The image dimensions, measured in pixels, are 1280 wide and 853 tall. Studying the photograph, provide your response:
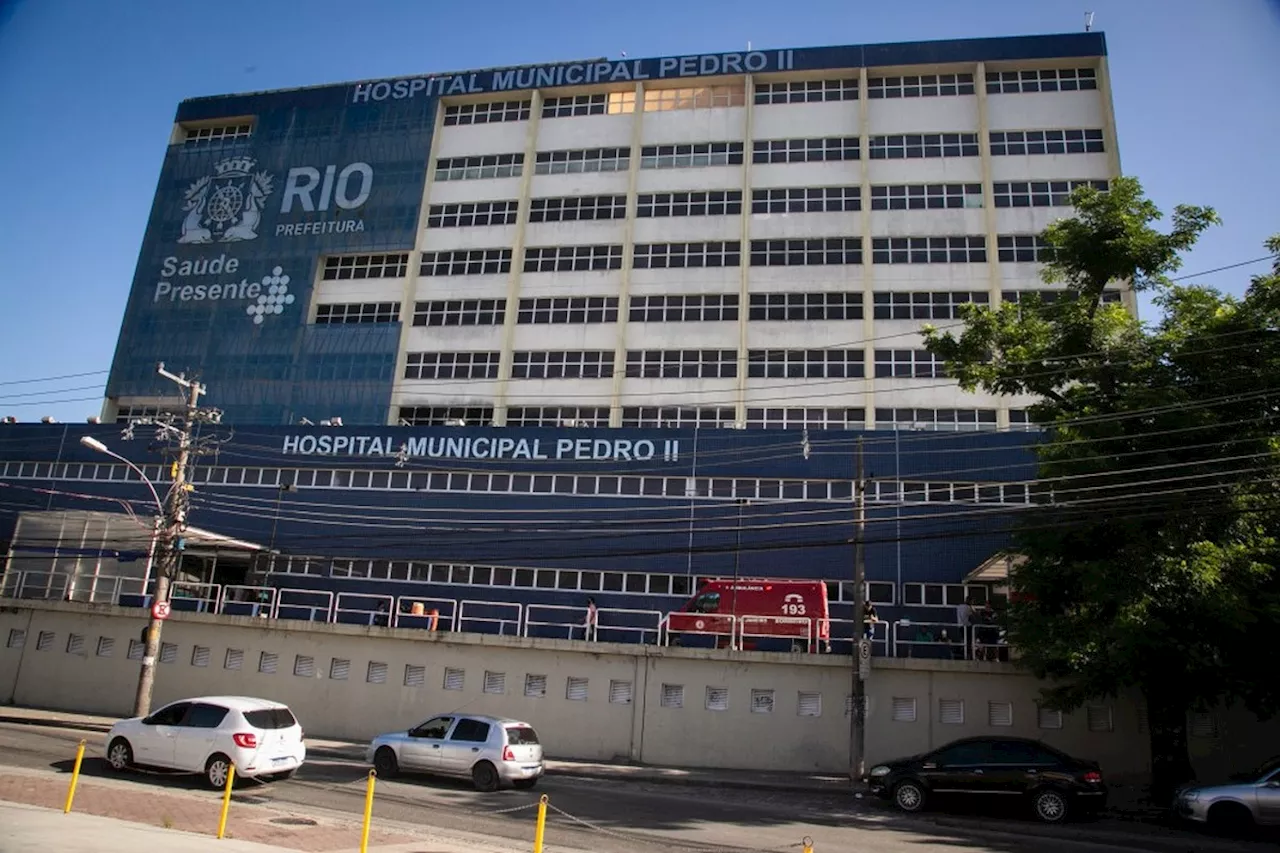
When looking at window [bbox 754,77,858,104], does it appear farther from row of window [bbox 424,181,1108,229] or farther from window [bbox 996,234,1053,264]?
window [bbox 996,234,1053,264]

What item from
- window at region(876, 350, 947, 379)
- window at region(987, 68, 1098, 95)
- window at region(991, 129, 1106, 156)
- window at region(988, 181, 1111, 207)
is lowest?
window at region(876, 350, 947, 379)

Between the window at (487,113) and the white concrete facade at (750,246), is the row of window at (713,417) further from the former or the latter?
the window at (487,113)

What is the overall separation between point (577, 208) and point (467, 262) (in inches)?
249

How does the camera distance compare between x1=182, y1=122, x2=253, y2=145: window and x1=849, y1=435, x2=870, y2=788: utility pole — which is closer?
x1=849, y1=435, x2=870, y2=788: utility pole

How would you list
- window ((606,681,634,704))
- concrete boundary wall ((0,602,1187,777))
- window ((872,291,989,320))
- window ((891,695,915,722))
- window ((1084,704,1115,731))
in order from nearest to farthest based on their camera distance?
window ((1084,704,1115,731)) < concrete boundary wall ((0,602,1187,777)) < window ((891,695,915,722)) < window ((606,681,634,704)) < window ((872,291,989,320))

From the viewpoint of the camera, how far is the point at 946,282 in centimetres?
4009

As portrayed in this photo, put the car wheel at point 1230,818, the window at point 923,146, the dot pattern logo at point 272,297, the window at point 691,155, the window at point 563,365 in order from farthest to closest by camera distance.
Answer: the dot pattern logo at point 272,297 < the window at point 691,155 < the window at point 923,146 < the window at point 563,365 < the car wheel at point 1230,818

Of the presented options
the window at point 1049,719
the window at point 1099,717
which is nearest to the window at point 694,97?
the window at point 1049,719

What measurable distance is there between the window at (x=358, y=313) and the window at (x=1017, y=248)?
2965 centimetres

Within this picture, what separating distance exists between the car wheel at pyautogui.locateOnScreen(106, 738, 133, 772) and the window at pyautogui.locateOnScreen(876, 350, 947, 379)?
31748 millimetres

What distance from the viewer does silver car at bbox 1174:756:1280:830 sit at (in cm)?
1458

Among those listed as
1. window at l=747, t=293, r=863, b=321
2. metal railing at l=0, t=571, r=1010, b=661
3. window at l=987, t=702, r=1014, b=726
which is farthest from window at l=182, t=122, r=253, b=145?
window at l=987, t=702, r=1014, b=726

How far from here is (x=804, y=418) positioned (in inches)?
1547

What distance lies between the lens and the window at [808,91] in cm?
4431
